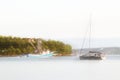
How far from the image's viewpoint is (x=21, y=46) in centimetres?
9212

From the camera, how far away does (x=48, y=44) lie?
9969cm

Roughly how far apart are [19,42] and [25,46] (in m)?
1.32

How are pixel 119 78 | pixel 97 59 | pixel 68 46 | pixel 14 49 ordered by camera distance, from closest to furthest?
pixel 119 78, pixel 97 59, pixel 14 49, pixel 68 46

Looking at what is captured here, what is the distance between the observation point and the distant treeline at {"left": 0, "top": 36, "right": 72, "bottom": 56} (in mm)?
90812

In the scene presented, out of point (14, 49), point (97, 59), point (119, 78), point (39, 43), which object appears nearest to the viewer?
point (119, 78)

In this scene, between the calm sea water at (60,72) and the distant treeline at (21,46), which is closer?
the calm sea water at (60,72)

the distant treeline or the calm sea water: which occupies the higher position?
the distant treeline

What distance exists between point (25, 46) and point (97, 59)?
87.1ft

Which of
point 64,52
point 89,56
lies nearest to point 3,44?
→ point 64,52

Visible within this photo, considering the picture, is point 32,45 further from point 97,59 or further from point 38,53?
point 97,59

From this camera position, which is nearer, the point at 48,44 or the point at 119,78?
the point at 119,78

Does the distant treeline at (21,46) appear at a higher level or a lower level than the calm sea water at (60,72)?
higher

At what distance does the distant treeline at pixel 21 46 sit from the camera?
90.8m

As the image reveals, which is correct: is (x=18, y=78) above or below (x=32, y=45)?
below
